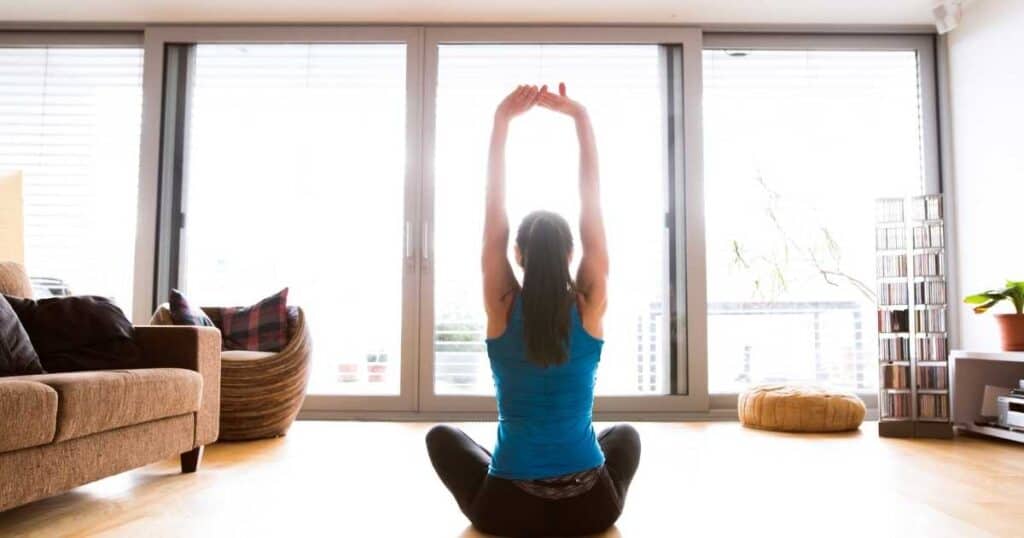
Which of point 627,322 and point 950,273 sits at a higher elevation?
point 950,273

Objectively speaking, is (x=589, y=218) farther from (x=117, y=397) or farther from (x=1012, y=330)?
(x=1012, y=330)

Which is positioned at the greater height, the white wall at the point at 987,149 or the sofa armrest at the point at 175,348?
the white wall at the point at 987,149

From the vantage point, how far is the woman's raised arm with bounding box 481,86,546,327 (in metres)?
1.74

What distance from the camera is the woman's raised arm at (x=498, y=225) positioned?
1.74m

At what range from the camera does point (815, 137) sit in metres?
5.03

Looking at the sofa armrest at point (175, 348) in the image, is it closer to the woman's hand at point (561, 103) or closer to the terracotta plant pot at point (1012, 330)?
the woman's hand at point (561, 103)

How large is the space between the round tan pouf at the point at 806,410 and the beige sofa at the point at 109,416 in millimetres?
2890

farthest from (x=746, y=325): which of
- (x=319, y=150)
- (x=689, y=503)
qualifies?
(x=319, y=150)

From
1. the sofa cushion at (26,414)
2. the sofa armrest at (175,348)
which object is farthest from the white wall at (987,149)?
the sofa cushion at (26,414)

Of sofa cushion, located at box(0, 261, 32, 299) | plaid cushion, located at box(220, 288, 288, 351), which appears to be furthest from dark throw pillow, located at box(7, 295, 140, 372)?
plaid cushion, located at box(220, 288, 288, 351)

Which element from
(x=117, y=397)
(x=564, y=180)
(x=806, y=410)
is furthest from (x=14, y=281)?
(x=806, y=410)

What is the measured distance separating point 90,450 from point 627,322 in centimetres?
332

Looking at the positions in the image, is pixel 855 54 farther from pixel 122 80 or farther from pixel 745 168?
pixel 122 80

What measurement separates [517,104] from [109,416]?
1.63 metres
